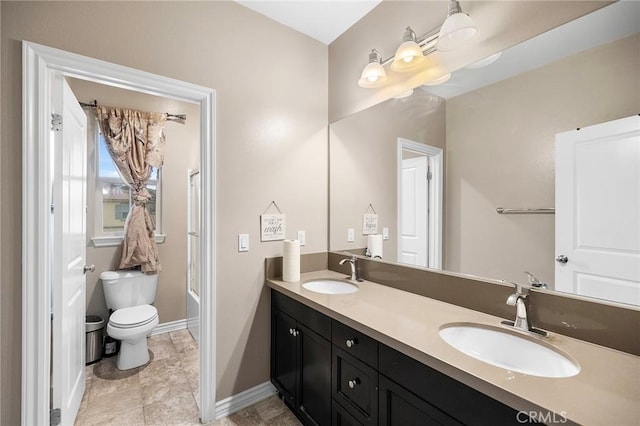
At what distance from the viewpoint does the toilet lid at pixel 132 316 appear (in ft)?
7.56

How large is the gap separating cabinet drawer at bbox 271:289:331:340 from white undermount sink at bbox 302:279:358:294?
18 cm

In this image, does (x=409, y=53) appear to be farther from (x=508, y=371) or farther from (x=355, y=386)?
(x=355, y=386)

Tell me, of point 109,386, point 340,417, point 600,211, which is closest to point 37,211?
point 109,386

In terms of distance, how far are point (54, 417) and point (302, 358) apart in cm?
125

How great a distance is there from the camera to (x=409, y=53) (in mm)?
1575

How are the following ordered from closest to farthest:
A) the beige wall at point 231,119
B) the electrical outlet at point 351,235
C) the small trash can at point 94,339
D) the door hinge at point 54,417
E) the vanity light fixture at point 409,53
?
the beige wall at point 231,119 < the door hinge at point 54,417 < the vanity light fixture at point 409,53 < the electrical outlet at point 351,235 < the small trash can at point 94,339

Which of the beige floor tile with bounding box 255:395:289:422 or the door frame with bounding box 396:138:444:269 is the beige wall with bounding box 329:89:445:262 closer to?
the door frame with bounding box 396:138:444:269

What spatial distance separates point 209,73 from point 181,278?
7.52ft

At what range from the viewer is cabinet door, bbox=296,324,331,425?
4.78 feet

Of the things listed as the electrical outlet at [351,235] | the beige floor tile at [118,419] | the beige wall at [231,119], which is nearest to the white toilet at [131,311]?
the beige floor tile at [118,419]

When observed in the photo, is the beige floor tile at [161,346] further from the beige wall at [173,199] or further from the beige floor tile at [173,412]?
the beige floor tile at [173,412]

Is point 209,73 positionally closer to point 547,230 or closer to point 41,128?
point 41,128

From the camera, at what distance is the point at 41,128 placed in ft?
4.24

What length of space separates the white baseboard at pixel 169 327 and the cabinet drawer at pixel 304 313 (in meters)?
1.79
